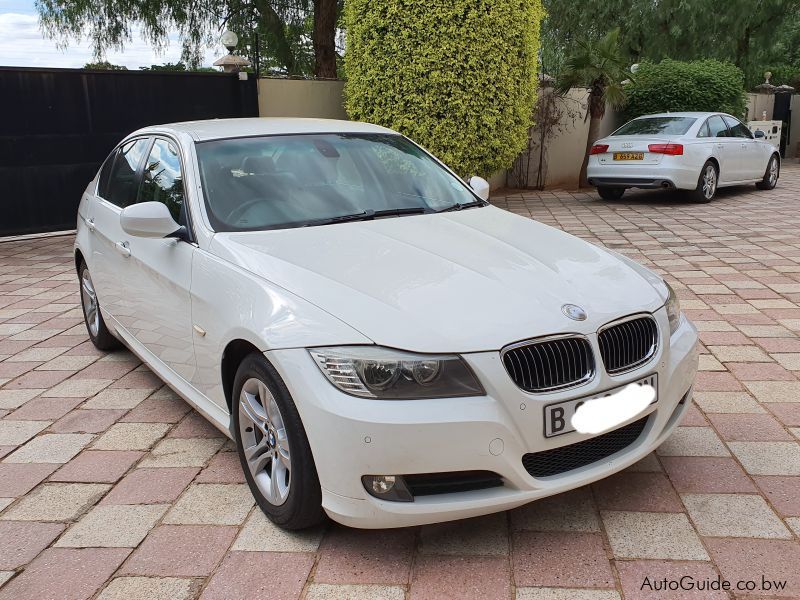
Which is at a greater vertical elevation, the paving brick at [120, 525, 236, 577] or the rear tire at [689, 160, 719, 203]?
the rear tire at [689, 160, 719, 203]

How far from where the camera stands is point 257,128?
408 centimetres

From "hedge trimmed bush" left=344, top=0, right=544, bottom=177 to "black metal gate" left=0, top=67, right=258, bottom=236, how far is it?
276 centimetres

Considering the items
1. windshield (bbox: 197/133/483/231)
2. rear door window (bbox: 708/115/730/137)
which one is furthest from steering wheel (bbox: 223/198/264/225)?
rear door window (bbox: 708/115/730/137)

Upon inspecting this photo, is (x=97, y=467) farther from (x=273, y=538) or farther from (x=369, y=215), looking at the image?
(x=369, y=215)

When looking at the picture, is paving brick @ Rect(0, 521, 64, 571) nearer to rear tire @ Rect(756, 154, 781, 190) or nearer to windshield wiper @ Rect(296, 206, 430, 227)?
windshield wiper @ Rect(296, 206, 430, 227)

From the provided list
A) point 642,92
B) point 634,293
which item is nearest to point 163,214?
point 634,293

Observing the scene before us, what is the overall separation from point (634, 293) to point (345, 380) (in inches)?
49.5

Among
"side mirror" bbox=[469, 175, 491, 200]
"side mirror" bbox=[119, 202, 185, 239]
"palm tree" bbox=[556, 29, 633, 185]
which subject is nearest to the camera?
"side mirror" bbox=[119, 202, 185, 239]

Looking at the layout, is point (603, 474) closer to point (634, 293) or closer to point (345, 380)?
point (634, 293)

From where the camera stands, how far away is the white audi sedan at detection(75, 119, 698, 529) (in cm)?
245

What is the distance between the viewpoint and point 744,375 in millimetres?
4391

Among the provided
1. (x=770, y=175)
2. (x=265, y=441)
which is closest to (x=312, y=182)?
(x=265, y=441)

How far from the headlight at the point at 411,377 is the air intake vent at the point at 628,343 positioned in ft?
1.82

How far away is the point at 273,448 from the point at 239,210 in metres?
A: 1.22
